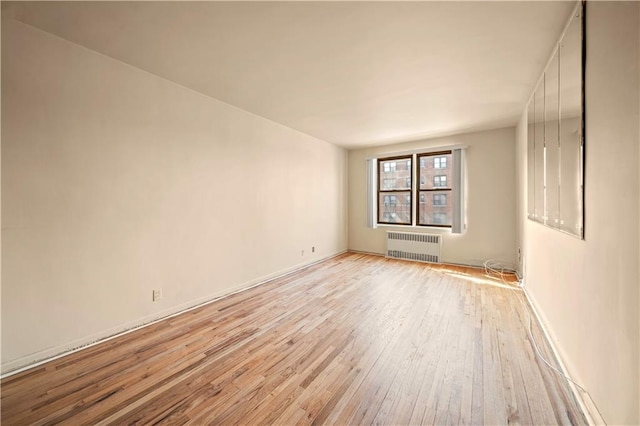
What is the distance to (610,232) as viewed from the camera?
1290 mm

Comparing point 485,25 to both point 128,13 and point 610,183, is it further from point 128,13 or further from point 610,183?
point 128,13

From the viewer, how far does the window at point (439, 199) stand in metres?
5.18

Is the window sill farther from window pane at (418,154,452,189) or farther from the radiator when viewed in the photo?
window pane at (418,154,452,189)

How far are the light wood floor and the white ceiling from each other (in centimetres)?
256

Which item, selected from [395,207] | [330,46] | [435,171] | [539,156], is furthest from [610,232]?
[395,207]

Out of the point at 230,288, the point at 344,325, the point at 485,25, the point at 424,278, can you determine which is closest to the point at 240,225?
the point at 230,288

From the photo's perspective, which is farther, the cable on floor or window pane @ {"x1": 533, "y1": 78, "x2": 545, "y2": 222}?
window pane @ {"x1": 533, "y1": 78, "x2": 545, "y2": 222}

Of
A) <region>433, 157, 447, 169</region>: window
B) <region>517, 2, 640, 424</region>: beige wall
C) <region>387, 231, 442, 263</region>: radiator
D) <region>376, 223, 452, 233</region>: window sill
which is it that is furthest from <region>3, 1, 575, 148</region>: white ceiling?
<region>387, 231, 442, 263</region>: radiator

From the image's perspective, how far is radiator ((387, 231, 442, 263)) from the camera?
514 cm

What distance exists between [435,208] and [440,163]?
928 millimetres

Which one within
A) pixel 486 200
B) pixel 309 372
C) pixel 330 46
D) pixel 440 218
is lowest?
pixel 309 372

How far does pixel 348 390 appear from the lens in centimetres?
171

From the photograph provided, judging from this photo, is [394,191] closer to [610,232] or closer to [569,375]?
[569,375]

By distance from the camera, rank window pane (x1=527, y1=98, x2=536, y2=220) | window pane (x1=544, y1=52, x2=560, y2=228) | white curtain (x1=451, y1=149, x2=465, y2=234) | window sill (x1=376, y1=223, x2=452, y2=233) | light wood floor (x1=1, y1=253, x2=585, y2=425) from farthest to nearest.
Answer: window sill (x1=376, y1=223, x2=452, y2=233) < white curtain (x1=451, y1=149, x2=465, y2=234) < window pane (x1=527, y1=98, x2=536, y2=220) < window pane (x1=544, y1=52, x2=560, y2=228) < light wood floor (x1=1, y1=253, x2=585, y2=425)
